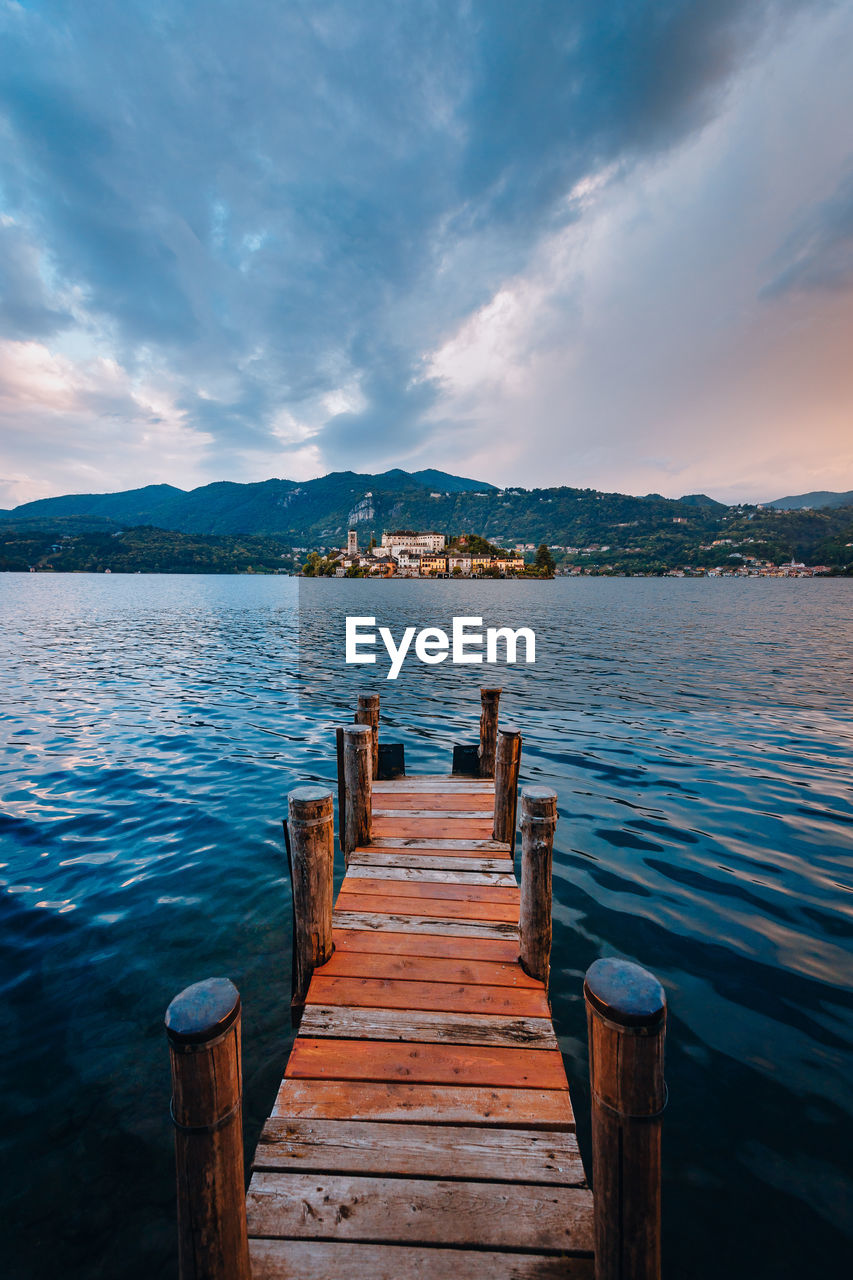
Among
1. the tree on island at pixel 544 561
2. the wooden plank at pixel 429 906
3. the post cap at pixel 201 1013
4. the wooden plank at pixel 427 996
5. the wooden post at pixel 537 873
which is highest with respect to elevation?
the tree on island at pixel 544 561

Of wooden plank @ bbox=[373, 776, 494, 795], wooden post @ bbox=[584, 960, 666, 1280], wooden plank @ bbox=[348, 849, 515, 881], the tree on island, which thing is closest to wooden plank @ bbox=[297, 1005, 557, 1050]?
wooden post @ bbox=[584, 960, 666, 1280]

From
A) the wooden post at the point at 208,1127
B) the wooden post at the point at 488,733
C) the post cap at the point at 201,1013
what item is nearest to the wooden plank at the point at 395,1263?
the wooden post at the point at 208,1127

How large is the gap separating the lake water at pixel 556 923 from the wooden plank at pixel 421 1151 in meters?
1.06

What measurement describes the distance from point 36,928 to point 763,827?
11244 millimetres

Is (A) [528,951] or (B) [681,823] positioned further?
(B) [681,823]

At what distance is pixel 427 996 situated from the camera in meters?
4.59

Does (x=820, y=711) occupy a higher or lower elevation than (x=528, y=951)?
lower

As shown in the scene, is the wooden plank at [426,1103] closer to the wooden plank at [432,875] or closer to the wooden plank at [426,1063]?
the wooden plank at [426,1063]

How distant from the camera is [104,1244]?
3439 mm

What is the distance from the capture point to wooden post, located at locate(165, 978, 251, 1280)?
6.46ft

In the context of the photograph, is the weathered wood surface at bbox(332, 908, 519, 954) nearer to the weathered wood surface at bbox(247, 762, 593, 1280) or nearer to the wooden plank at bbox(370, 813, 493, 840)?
the weathered wood surface at bbox(247, 762, 593, 1280)

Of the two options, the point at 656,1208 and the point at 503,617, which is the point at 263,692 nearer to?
the point at 656,1208

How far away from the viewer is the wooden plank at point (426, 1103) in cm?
346

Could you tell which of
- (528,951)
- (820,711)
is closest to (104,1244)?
(528,951)
